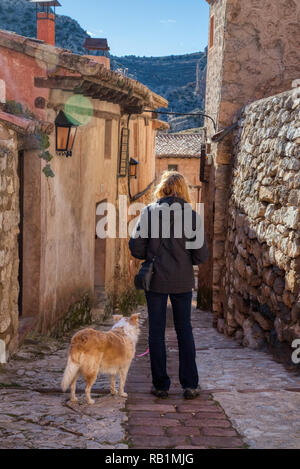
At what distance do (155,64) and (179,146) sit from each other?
6518 cm

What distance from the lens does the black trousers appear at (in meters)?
4.01

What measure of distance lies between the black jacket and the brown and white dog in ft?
1.54

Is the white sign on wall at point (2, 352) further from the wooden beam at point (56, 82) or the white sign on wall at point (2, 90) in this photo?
the wooden beam at point (56, 82)

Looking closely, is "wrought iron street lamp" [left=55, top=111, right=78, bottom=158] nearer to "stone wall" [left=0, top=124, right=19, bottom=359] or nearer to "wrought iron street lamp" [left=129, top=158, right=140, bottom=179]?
"stone wall" [left=0, top=124, right=19, bottom=359]

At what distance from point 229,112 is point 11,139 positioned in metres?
5.58

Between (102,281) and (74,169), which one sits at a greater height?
(74,169)

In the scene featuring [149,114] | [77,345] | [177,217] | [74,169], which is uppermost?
[149,114]

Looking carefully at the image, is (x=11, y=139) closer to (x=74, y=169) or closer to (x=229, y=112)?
(x=74, y=169)

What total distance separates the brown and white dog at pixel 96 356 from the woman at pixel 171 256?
0.23 meters

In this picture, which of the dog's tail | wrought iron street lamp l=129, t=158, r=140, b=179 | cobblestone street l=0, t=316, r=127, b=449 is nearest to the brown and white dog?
the dog's tail

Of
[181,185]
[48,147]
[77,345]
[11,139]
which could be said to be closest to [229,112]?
[48,147]

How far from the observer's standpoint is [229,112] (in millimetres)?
9875

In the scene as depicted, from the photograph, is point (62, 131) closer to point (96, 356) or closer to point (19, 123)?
point (19, 123)

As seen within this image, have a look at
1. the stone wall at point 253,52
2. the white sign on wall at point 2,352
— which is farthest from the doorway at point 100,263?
the white sign on wall at point 2,352
